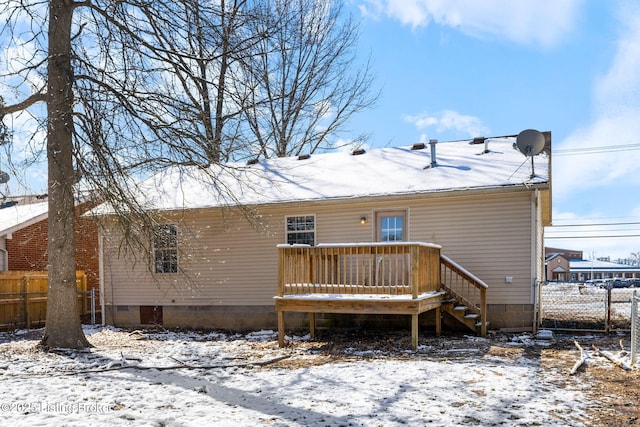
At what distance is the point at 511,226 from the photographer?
10.5 m

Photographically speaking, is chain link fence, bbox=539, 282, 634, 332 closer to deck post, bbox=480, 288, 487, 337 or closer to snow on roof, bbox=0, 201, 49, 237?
deck post, bbox=480, 288, 487, 337

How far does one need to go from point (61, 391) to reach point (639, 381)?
271 inches

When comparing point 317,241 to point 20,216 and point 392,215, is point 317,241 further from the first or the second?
point 20,216

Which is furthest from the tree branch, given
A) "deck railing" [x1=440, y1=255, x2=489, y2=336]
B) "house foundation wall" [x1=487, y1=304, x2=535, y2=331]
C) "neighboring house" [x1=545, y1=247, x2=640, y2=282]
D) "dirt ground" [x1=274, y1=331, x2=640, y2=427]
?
"neighboring house" [x1=545, y1=247, x2=640, y2=282]

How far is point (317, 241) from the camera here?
A: 39.3 ft

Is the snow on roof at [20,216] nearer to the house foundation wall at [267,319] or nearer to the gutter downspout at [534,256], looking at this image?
the house foundation wall at [267,319]

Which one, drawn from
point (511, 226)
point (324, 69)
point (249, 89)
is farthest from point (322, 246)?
point (324, 69)

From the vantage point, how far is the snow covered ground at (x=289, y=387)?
4941 millimetres

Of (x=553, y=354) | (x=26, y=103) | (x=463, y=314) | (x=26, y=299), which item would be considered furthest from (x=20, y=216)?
(x=553, y=354)

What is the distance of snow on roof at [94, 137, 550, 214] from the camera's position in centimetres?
1072

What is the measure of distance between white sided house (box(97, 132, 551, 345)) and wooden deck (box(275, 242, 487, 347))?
3 cm

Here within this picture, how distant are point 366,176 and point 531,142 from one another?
150 inches

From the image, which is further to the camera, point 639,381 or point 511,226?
point 511,226

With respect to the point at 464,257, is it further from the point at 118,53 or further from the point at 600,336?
the point at 118,53
